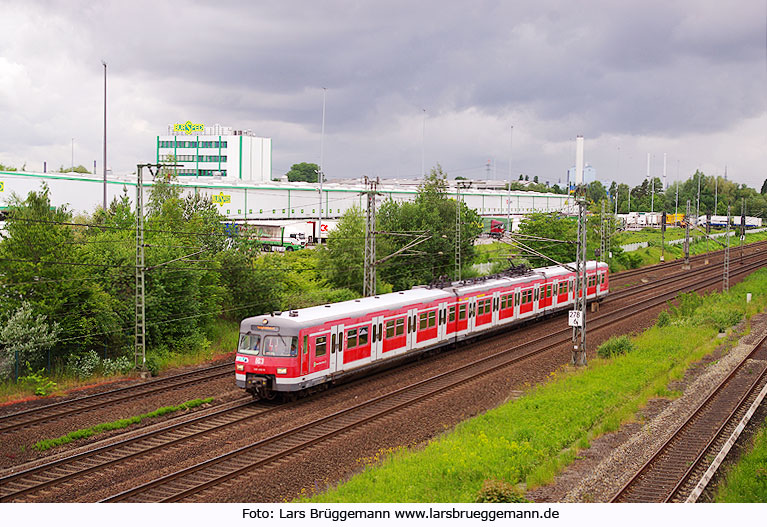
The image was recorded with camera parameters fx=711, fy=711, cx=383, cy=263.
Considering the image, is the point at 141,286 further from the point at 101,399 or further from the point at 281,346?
the point at 281,346

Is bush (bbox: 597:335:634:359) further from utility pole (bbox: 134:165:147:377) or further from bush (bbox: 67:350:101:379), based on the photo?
bush (bbox: 67:350:101:379)

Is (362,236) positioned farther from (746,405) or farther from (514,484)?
(514,484)

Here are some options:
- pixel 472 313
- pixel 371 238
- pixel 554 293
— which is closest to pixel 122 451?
pixel 371 238

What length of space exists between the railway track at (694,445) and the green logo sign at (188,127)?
3912 inches

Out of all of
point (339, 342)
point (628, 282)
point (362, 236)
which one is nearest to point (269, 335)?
point (339, 342)

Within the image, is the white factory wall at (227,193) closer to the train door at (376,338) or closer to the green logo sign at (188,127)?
the green logo sign at (188,127)

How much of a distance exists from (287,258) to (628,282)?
3334 centimetres

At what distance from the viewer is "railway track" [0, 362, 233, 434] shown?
841 inches

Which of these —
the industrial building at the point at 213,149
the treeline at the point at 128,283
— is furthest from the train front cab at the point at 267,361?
the industrial building at the point at 213,149

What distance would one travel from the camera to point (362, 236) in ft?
145

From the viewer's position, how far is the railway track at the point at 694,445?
596 inches

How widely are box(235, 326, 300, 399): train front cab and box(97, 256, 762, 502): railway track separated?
7.38 feet

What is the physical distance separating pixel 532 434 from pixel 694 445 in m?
4.21

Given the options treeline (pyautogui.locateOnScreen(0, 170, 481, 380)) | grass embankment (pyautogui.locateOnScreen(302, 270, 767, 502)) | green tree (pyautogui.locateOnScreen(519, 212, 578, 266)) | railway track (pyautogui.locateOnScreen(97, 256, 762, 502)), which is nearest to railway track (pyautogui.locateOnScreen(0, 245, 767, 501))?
railway track (pyautogui.locateOnScreen(97, 256, 762, 502))
